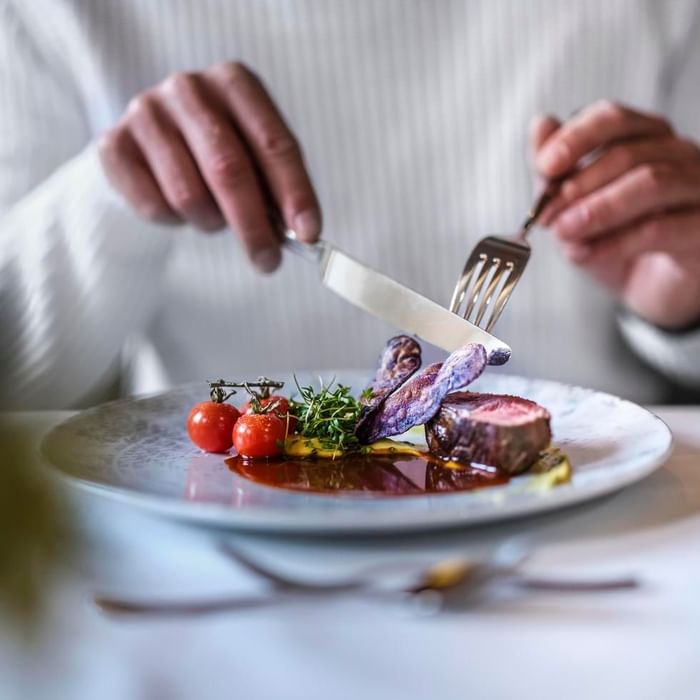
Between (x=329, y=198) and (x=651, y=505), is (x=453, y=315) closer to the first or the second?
(x=651, y=505)

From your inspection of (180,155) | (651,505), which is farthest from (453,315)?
(180,155)

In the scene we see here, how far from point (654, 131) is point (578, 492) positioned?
3.73 feet

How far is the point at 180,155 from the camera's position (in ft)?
4.95

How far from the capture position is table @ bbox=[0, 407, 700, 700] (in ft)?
1.73

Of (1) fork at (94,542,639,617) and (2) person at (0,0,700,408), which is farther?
(2) person at (0,0,700,408)

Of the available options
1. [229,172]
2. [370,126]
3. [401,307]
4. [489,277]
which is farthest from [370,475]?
[370,126]

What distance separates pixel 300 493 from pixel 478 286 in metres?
0.50

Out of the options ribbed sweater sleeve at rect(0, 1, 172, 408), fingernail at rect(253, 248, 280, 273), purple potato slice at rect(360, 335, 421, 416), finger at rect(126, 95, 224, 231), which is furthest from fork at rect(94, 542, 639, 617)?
ribbed sweater sleeve at rect(0, 1, 172, 408)

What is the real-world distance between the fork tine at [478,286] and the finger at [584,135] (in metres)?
0.38

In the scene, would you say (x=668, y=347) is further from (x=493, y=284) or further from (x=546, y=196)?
(x=493, y=284)

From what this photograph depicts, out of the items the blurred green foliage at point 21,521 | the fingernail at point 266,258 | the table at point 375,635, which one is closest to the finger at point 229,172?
the fingernail at point 266,258

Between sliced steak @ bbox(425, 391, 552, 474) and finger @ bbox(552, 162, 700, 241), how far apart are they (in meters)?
0.68

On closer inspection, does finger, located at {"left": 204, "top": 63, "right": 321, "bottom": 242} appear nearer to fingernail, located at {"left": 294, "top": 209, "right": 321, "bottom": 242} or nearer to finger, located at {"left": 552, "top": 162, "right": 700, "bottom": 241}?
fingernail, located at {"left": 294, "top": 209, "right": 321, "bottom": 242}

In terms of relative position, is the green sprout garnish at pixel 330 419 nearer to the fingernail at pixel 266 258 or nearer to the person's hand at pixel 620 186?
the fingernail at pixel 266 258
